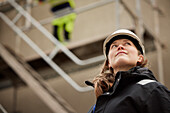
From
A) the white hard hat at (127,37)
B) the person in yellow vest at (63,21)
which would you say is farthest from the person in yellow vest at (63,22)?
the white hard hat at (127,37)

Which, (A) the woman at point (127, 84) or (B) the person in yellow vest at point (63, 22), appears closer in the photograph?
(A) the woman at point (127, 84)

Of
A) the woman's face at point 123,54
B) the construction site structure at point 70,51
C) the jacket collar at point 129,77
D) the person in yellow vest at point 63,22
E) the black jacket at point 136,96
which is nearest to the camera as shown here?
the black jacket at point 136,96

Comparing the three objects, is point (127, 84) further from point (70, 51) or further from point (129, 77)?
point (70, 51)

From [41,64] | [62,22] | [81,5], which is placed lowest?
[41,64]

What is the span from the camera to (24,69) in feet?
11.1

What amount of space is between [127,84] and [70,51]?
11.3 ft

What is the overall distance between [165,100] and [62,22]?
125 inches

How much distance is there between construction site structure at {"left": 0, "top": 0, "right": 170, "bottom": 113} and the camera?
331 cm

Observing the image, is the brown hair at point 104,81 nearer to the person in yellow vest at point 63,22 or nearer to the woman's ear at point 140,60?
the woman's ear at point 140,60

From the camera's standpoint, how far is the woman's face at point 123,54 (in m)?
1.18

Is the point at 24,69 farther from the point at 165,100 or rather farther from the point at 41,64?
the point at 165,100

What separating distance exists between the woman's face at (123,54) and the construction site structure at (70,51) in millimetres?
1626

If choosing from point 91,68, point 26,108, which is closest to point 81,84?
point 91,68

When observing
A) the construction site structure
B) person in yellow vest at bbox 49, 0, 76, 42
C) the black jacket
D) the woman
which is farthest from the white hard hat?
person in yellow vest at bbox 49, 0, 76, 42
